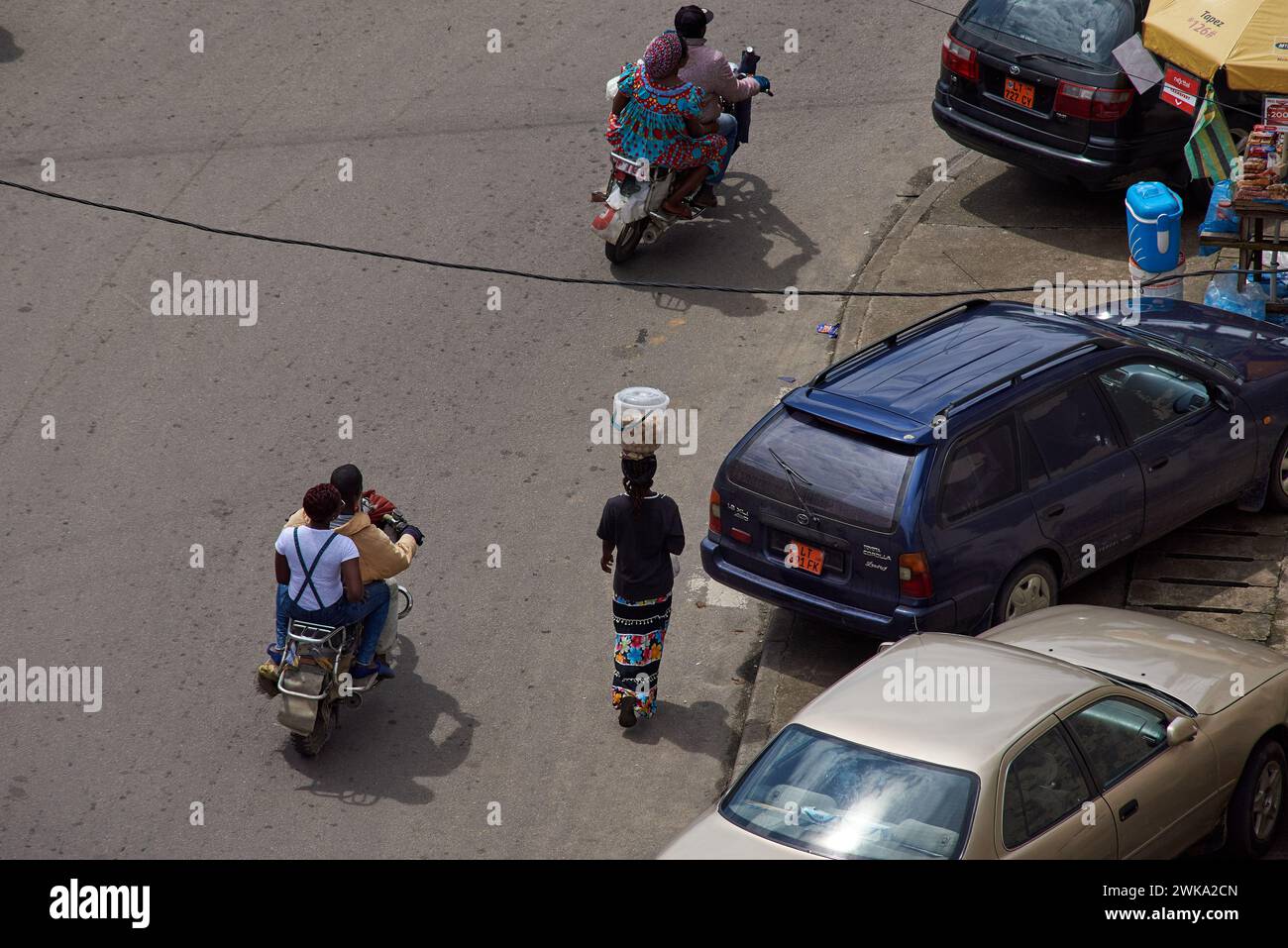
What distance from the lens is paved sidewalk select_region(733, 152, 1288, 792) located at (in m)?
9.72

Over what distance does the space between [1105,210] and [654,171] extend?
390 cm

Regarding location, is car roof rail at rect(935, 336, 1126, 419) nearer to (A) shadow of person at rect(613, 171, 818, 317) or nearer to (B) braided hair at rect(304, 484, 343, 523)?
(B) braided hair at rect(304, 484, 343, 523)

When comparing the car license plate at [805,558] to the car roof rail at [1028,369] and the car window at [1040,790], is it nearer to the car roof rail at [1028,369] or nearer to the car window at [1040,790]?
the car roof rail at [1028,369]

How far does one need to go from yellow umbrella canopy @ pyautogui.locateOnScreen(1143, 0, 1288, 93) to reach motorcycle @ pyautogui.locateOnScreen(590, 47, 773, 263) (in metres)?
3.96

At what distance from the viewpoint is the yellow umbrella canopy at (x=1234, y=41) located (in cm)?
1130

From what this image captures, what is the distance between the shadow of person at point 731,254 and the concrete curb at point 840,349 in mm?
569

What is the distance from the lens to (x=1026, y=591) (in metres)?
9.53

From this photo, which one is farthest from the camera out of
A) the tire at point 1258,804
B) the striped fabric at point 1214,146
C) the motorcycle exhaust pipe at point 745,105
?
the motorcycle exhaust pipe at point 745,105

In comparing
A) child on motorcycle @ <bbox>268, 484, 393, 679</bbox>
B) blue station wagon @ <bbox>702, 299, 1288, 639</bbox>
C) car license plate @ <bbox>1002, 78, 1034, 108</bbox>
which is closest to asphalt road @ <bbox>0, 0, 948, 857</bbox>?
child on motorcycle @ <bbox>268, 484, 393, 679</bbox>

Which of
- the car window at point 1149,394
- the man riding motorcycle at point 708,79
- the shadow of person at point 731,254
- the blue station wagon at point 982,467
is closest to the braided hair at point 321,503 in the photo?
the blue station wagon at point 982,467

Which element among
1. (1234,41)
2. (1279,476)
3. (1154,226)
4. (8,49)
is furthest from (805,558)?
(8,49)

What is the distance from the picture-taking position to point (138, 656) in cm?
989

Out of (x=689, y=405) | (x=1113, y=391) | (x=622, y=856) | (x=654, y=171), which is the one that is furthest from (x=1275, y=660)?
(x=654, y=171)

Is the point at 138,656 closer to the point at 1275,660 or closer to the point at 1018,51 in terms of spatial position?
the point at 1275,660
